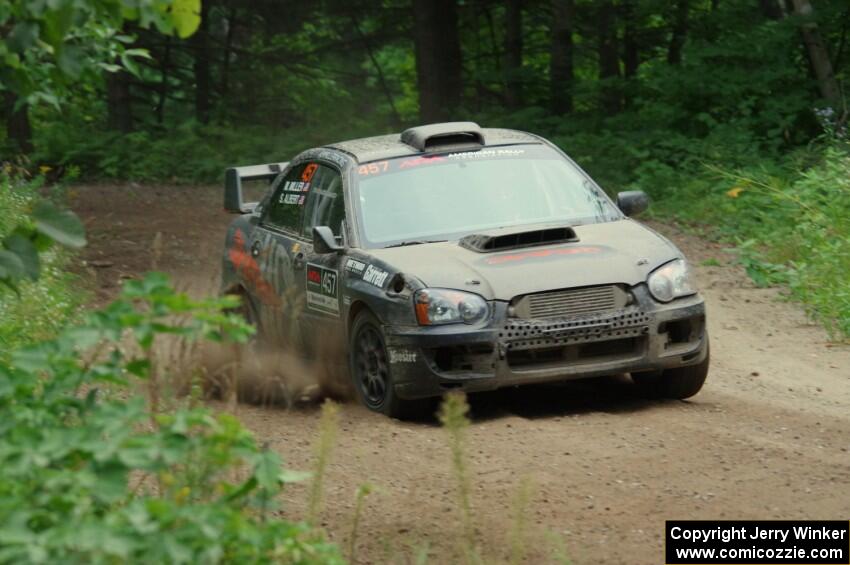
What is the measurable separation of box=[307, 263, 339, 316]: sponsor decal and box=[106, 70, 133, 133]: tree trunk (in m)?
20.8

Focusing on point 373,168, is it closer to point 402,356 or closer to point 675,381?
point 402,356

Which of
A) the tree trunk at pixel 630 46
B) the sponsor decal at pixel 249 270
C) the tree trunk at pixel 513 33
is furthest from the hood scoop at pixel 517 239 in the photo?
the tree trunk at pixel 513 33

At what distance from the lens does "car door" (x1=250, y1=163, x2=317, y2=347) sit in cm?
980

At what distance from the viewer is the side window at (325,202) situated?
948 cm

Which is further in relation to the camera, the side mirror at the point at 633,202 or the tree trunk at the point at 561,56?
the tree trunk at the point at 561,56

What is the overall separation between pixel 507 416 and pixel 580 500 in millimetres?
1970

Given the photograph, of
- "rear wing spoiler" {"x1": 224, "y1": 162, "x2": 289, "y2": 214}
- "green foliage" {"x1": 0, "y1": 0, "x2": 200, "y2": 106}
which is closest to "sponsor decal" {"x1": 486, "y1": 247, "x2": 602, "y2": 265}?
"rear wing spoiler" {"x1": 224, "y1": 162, "x2": 289, "y2": 214}

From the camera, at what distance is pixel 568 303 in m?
8.12

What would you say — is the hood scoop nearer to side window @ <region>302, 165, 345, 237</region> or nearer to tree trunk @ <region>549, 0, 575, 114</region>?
side window @ <region>302, 165, 345, 237</region>

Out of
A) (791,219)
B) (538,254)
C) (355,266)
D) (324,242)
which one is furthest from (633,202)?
(791,219)

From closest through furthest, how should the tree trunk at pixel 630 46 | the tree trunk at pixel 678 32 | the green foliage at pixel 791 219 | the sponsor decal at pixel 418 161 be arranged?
1. the sponsor decal at pixel 418 161
2. the green foliage at pixel 791 219
3. the tree trunk at pixel 678 32
4. the tree trunk at pixel 630 46

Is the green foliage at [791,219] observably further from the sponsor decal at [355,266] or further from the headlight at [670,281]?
the sponsor decal at [355,266]
